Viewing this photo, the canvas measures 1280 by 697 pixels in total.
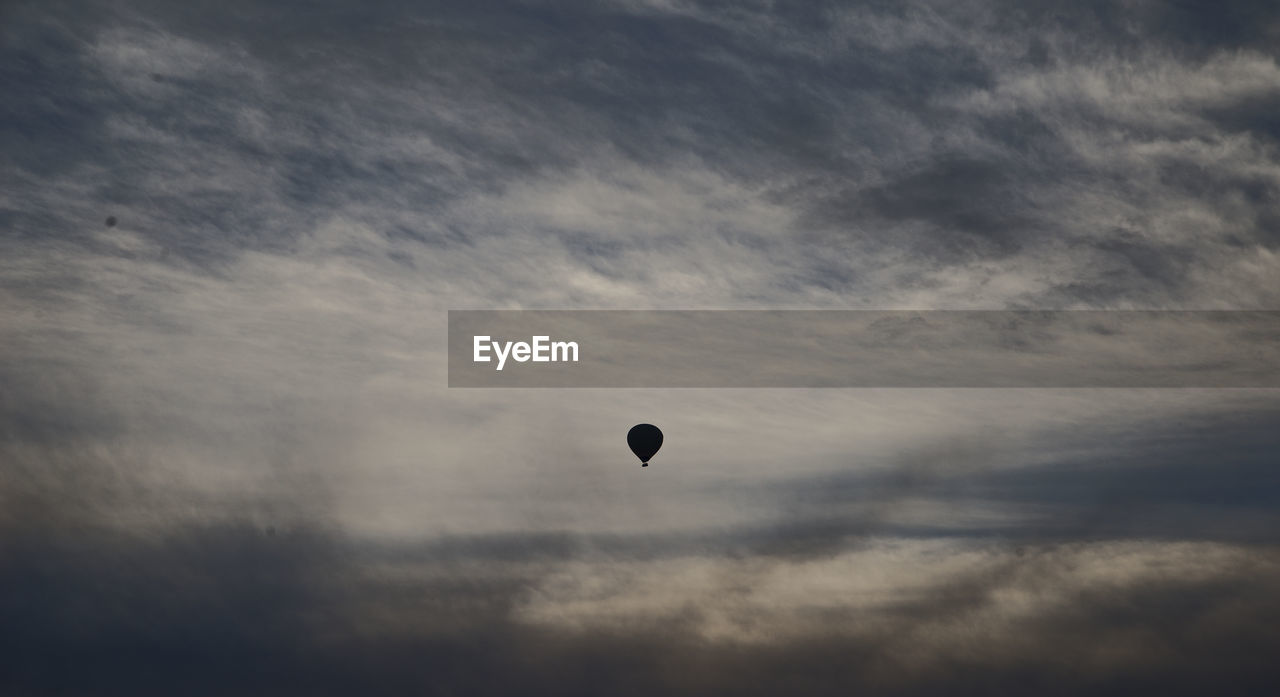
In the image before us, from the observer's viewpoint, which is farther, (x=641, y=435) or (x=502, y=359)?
(x=641, y=435)
